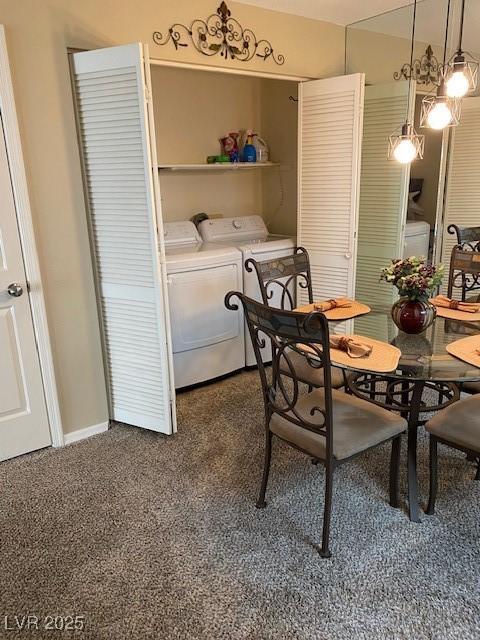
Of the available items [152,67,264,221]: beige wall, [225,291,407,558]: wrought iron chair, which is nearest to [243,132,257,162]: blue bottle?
[152,67,264,221]: beige wall

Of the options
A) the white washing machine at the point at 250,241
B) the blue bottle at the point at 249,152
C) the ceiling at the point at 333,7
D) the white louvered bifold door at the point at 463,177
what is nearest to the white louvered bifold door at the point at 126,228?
the white washing machine at the point at 250,241

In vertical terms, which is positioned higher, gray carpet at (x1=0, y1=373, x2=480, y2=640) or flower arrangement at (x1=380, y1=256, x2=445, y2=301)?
flower arrangement at (x1=380, y1=256, x2=445, y2=301)

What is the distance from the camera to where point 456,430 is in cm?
197

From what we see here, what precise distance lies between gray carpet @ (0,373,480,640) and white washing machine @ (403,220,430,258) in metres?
1.69

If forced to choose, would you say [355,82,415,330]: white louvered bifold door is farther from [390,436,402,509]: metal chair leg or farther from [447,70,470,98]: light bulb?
[390,436,402,509]: metal chair leg

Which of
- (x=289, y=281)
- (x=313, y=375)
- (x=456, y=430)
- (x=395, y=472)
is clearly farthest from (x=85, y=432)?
(x=456, y=430)

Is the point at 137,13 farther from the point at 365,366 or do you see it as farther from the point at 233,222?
the point at 365,366

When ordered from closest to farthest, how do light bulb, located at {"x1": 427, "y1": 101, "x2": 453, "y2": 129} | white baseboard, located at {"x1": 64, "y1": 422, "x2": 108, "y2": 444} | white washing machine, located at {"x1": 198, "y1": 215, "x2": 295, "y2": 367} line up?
light bulb, located at {"x1": 427, "y1": 101, "x2": 453, "y2": 129}, white baseboard, located at {"x1": 64, "y1": 422, "x2": 108, "y2": 444}, white washing machine, located at {"x1": 198, "y1": 215, "x2": 295, "y2": 367}

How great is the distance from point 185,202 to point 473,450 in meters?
2.93

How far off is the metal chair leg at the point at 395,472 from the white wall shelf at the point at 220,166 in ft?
8.12

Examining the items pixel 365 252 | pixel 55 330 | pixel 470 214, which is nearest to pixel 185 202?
pixel 365 252

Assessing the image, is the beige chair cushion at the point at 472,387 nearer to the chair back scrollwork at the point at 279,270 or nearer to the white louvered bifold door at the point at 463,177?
the chair back scrollwork at the point at 279,270

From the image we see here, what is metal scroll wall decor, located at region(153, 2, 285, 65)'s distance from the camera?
2746 mm

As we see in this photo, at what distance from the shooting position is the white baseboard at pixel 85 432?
281 cm
